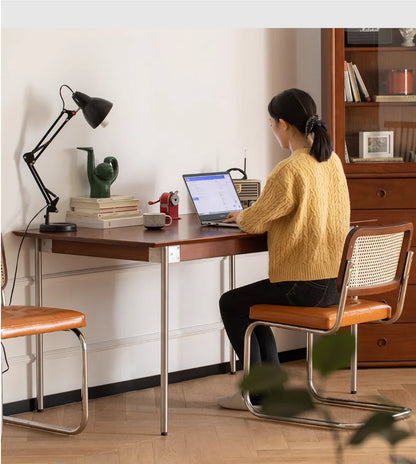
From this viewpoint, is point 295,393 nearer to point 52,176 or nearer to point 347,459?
point 347,459

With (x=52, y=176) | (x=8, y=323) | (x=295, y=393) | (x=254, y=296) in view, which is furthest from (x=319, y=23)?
(x=52, y=176)

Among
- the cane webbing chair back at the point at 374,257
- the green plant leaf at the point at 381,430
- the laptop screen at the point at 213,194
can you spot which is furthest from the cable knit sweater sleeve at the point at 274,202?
the green plant leaf at the point at 381,430

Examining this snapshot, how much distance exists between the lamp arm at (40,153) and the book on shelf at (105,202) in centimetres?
9

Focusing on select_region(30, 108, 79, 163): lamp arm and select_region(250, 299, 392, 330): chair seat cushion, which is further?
select_region(30, 108, 79, 163): lamp arm

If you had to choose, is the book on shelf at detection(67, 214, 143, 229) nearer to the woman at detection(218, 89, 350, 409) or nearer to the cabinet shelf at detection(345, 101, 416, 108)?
the woman at detection(218, 89, 350, 409)

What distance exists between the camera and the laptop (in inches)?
128

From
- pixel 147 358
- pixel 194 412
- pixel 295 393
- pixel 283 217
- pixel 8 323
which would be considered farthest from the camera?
pixel 147 358

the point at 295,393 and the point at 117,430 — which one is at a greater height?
the point at 295,393

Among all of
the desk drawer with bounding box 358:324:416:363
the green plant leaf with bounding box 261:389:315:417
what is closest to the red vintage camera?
the desk drawer with bounding box 358:324:416:363

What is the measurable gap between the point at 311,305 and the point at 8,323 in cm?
105

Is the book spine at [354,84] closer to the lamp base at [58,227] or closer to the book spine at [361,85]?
the book spine at [361,85]

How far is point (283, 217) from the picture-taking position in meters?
2.90

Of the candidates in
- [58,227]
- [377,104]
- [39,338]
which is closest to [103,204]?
[58,227]

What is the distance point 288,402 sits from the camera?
0.39 meters
